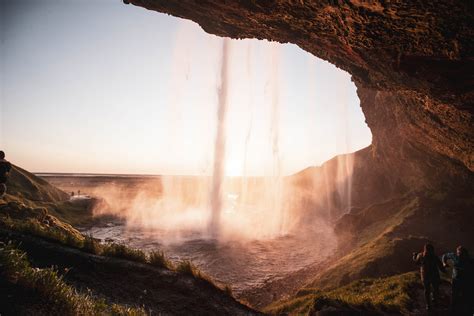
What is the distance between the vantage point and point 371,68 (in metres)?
10.3

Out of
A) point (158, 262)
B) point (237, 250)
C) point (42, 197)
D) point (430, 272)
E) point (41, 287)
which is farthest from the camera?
point (42, 197)

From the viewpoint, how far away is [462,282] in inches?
326

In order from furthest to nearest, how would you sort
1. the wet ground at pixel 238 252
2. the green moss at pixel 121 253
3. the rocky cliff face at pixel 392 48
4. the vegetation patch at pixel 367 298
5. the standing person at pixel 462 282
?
the wet ground at pixel 238 252, the green moss at pixel 121 253, the vegetation patch at pixel 367 298, the standing person at pixel 462 282, the rocky cliff face at pixel 392 48

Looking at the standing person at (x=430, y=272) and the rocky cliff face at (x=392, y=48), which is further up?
the rocky cliff face at (x=392, y=48)

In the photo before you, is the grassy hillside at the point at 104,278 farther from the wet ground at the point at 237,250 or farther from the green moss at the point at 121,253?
the wet ground at the point at 237,250

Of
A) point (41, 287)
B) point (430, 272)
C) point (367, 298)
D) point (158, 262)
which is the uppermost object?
point (41, 287)

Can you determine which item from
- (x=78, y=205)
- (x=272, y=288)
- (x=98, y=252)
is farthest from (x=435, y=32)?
(x=78, y=205)

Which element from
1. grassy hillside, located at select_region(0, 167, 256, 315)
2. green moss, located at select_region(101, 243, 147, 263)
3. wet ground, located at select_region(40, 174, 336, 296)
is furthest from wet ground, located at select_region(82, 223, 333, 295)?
grassy hillside, located at select_region(0, 167, 256, 315)

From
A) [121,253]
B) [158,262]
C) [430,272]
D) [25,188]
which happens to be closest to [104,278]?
[121,253]

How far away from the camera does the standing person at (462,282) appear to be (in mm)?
8234

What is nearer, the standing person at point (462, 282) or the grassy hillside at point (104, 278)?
the grassy hillside at point (104, 278)

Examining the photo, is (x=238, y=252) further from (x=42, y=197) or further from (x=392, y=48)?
(x=42, y=197)

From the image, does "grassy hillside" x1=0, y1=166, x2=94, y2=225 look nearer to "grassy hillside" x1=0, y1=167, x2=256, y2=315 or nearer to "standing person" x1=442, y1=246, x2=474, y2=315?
"grassy hillside" x1=0, y1=167, x2=256, y2=315

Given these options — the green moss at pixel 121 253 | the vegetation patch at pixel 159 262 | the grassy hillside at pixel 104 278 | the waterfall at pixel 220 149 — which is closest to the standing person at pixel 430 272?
the grassy hillside at pixel 104 278
